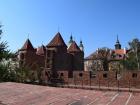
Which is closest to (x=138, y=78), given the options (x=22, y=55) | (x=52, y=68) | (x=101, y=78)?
(x=101, y=78)

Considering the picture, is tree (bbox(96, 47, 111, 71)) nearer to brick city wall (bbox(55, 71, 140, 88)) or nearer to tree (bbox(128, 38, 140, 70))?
tree (bbox(128, 38, 140, 70))

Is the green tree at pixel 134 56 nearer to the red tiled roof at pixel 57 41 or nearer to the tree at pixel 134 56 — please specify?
the tree at pixel 134 56

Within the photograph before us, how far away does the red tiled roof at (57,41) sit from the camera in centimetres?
5156

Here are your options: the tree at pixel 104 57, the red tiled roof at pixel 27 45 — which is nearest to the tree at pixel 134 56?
the tree at pixel 104 57

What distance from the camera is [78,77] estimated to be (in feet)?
120

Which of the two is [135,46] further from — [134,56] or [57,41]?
[57,41]

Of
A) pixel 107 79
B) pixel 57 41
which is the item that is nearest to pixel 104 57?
pixel 57 41

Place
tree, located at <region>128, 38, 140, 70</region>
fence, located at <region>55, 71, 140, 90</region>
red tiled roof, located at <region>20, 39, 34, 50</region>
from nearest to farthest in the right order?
1. fence, located at <region>55, 71, 140, 90</region>
2. red tiled roof, located at <region>20, 39, 34, 50</region>
3. tree, located at <region>128, 38, 140, 70</region>

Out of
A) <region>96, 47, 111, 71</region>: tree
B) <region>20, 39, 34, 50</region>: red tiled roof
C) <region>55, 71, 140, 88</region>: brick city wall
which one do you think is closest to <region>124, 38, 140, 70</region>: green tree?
<region>96, 47, 111, 71</region>: tree

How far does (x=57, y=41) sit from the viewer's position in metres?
52.2

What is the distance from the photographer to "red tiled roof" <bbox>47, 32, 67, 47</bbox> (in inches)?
2030

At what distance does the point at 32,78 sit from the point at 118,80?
12.6 meters

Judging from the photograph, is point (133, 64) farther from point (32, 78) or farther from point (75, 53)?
point (32, 78)

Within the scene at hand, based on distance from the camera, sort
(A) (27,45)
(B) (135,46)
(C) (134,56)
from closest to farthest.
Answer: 1. (A) (27,45)
2. (B) (135,46)
3. (C) (134,56)
